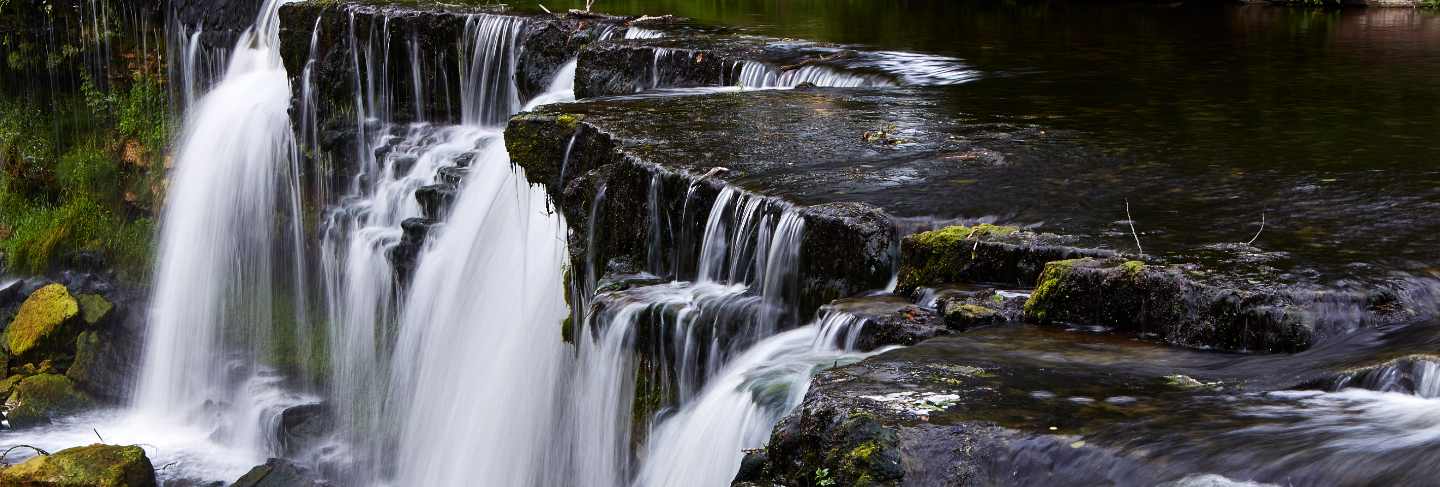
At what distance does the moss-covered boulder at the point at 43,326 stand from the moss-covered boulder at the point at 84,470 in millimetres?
3968

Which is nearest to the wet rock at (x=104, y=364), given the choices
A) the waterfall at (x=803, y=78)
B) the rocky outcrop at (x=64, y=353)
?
the rocky outcrop at (x=64, y=353)

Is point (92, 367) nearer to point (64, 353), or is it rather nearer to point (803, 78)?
point (64, 353)

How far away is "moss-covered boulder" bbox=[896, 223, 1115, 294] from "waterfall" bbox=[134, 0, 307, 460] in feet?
27.8

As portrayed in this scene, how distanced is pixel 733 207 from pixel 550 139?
7.38 ft

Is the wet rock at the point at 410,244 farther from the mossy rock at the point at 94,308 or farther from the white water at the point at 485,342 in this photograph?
the mossy rock at the point at 94,308

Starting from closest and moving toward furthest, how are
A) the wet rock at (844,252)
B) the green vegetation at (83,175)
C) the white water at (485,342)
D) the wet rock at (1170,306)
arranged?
the wet rock at (1170,306)
the wet rock at (844,252)
the white water at (485,342)
the green vegetation at (83,175)

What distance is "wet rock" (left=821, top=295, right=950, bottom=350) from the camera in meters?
5.15

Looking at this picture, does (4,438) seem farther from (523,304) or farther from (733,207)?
(733,207)

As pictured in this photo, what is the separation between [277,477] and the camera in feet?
35.1

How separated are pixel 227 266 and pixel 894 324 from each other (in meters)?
11.2

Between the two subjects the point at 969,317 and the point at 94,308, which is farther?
the point at 94,308

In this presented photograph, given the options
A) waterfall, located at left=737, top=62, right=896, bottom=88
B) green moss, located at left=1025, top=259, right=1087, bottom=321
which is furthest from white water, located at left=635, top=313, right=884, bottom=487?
waterfall, located at left=737, top=62, right=896, bottom=88

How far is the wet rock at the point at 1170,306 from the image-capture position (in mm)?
4746

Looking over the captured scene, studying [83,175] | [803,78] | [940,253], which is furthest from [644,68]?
[83,175]
